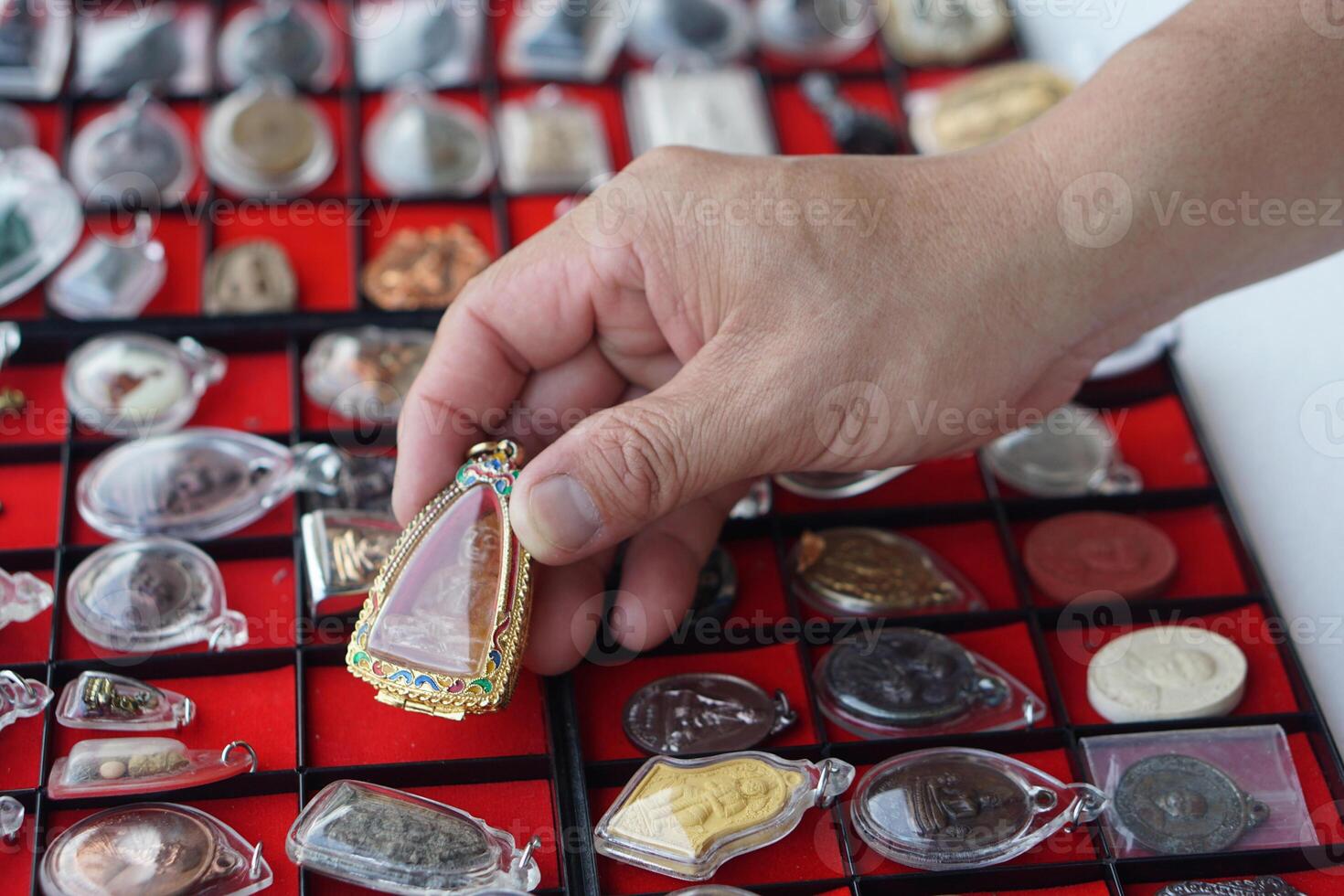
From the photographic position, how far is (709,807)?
5.43 ft

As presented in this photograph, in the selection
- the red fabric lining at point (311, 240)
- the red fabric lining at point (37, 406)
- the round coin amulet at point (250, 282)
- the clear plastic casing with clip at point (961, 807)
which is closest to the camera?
the clear plastic casing with clip at point (961, 807)

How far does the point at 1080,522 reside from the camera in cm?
212

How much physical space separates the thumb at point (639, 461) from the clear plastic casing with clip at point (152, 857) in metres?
0.52

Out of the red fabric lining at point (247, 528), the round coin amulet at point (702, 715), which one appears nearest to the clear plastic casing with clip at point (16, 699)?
the red fabric lining at point (247, 528)

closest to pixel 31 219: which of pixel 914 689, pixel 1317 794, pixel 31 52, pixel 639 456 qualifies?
pixel 31 52

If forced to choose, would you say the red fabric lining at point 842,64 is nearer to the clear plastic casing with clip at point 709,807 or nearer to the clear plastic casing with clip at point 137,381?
the clear plastic casing with clip at point 137,381

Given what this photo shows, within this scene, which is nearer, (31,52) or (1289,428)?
(1289,428)

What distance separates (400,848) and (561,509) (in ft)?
1.48

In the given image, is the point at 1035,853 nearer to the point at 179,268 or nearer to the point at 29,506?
the point at 29,506

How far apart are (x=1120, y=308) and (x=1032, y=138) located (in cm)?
27

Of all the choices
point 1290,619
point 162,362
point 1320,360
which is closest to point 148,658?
point 162,362

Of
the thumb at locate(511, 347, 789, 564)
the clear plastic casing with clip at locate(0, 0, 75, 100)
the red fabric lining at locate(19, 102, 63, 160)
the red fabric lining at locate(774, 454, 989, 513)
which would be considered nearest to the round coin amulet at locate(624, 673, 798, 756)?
the thumb at locate(511, 347, 789, 564)

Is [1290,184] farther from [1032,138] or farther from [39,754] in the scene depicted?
[39,754]

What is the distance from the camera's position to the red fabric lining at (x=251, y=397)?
2199mm
